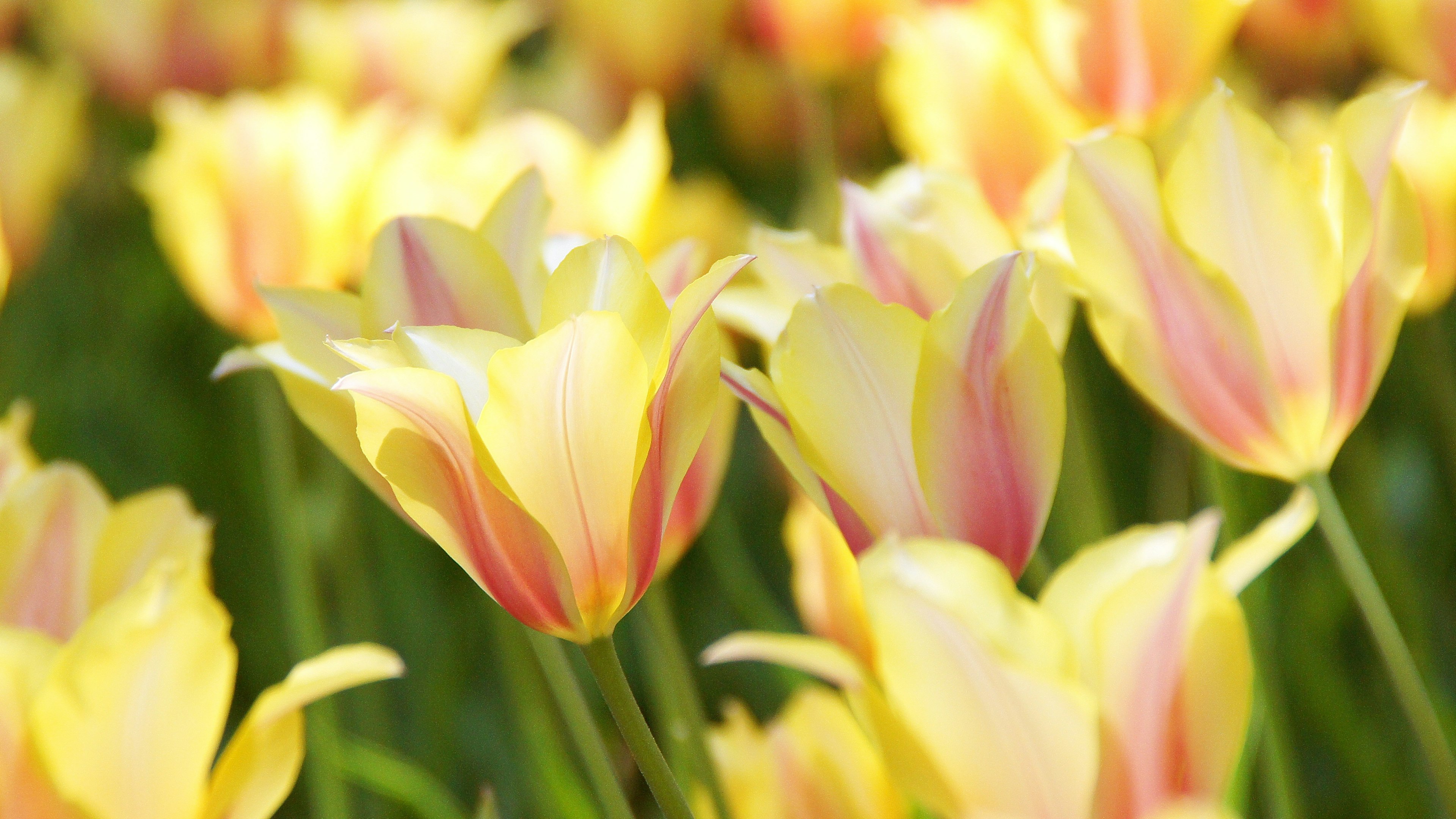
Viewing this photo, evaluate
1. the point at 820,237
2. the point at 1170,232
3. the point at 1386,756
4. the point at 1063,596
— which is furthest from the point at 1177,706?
the point at 820,237

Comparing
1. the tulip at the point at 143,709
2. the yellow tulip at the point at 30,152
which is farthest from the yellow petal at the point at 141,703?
the yellow tulip at the point at 30,152

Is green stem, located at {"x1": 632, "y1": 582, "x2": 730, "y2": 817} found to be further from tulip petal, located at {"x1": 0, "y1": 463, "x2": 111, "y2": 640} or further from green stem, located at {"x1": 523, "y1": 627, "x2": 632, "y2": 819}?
tulip petal, located at {"x1": 0, "y1": 463, "x2": 111, "y2": 640}

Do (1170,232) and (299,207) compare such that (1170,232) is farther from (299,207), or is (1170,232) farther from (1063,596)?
(299,207)

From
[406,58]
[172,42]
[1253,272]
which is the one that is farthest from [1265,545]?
[172,42]

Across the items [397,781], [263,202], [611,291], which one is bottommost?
[397,781]

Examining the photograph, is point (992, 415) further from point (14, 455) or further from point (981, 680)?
point (14, 455)

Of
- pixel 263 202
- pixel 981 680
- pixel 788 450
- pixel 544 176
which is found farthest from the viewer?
pixel 263 202

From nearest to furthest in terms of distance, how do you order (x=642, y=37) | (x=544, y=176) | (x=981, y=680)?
1. (x=981, y=680)
2. (x=544, y=176)
3. (x=642, y=37)
